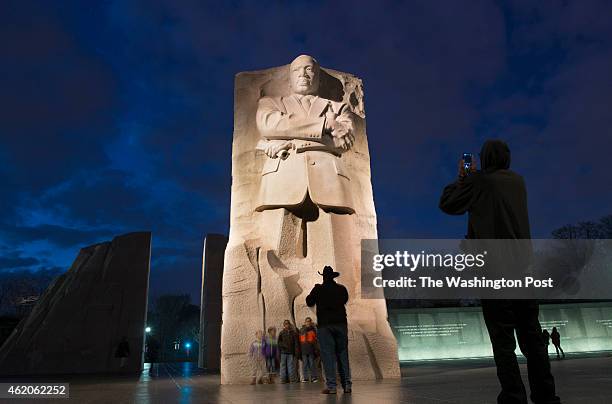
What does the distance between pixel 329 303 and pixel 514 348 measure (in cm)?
282

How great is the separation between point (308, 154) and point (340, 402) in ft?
17.2

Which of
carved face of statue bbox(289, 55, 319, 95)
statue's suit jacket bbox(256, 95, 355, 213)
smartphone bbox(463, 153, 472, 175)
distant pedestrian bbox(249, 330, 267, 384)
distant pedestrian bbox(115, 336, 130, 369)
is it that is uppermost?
carved face of statue bbox(289, 55, 319, 95)

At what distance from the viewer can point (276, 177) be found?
29.2 feet

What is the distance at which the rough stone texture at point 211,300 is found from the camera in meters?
16.8

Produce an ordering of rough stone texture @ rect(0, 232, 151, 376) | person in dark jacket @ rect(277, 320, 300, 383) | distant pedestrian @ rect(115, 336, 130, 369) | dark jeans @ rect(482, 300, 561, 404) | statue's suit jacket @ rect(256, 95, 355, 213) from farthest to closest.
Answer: rough stone texture @ rect(0, 232, 151, 376) → distant pedestrian @ rect(115, 336, 130, 369) → statue's suit jacket @ rect(256, 95, 355, 213) → person in dark jacket @ rect(277, 320, 300, 383) → dark jeans @ rect(482, 300, 561, 404)

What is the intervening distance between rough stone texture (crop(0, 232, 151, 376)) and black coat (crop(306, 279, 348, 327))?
484 inches

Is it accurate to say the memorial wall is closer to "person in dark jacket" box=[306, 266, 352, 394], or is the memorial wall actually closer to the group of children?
the group of children

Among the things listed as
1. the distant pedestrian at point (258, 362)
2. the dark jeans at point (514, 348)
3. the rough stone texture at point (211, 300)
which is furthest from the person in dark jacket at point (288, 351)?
the rough stone texture at point (211, 300)

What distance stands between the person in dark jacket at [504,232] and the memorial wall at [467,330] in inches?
705

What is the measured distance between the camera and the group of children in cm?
778

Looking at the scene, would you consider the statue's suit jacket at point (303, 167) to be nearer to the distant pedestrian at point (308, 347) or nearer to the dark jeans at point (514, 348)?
the distant pedestrian at point (308, 347)

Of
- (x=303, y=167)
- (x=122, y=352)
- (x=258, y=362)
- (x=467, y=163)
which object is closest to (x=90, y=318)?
(x=122, y=352)

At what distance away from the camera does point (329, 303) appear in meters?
5.60

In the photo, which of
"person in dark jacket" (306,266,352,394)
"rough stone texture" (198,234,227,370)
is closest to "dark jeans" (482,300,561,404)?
"person in dark jacket" (306,266,352,394)
